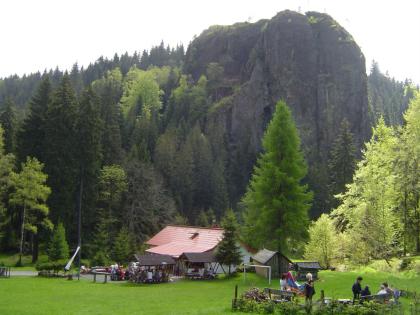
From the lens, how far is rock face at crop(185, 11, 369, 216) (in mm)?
96062

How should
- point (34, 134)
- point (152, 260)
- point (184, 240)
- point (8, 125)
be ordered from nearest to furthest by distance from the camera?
point (152, 260)
point (184, 240)
point (34, 134)
point (8, 125)

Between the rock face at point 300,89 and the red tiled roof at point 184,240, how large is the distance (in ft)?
135

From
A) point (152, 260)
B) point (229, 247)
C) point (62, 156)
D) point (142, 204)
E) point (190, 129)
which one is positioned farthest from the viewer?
point (190, 129)

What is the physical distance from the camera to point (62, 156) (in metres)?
51.9

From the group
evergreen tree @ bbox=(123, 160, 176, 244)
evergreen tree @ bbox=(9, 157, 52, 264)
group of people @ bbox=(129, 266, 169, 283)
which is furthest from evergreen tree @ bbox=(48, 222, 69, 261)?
evergreen tree @ bbox=(123, 160, 176, 244)

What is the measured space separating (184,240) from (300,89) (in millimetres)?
59547

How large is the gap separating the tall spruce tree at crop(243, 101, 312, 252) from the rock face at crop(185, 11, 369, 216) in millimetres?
53019

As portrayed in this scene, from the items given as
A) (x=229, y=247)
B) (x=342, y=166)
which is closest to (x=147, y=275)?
(x=229, y=247)

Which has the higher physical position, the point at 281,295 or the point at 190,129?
the point at 190,129

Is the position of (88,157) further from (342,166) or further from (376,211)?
(342,166)

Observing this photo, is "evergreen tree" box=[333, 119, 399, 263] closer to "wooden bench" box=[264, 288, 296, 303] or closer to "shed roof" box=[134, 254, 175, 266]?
"shed roof" box=[134, 254, 175, 266]

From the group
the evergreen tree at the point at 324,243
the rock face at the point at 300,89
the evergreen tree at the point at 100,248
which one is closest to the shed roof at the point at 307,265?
the evergreen tree at the point at 324,243

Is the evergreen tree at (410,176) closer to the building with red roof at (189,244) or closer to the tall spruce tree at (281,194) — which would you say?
the tall spruce tree at (281,194)

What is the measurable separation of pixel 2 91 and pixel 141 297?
535ft
